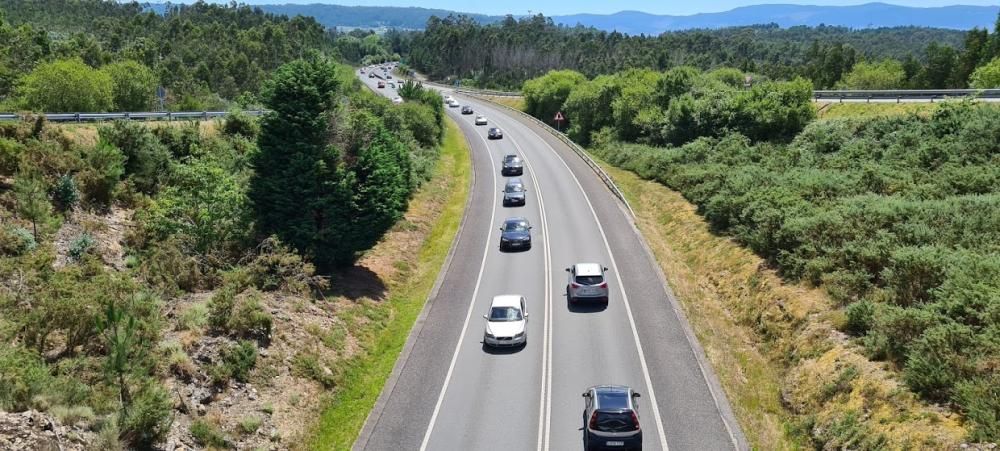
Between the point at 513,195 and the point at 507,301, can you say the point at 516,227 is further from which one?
the point at 507,301

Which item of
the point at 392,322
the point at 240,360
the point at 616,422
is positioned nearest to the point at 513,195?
the point at 392,322

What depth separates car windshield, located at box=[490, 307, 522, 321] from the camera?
27.8m

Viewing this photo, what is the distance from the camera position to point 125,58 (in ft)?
237

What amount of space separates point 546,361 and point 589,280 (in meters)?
5.88

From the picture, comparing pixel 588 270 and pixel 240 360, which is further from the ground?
pixel 588 270

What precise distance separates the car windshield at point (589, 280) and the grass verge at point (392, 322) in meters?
7.61

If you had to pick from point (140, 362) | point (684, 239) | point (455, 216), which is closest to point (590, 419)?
point (140, 362)

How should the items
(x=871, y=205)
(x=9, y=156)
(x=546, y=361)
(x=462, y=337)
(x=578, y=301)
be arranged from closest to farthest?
(x=546, y=361)
(x=462, y=337)
(x=9, y=156)
(x=871, y=205)
(x=578, y=301)

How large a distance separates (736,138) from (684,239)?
16374 millimetres

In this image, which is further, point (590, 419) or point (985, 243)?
point (985, 243)

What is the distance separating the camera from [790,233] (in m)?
30.3

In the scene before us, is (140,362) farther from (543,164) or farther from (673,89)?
(673,89)

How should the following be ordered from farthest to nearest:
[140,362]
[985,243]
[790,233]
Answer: [790,233], [985,243], [140,362]

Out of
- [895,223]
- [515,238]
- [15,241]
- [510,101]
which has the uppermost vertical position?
[895,223]
